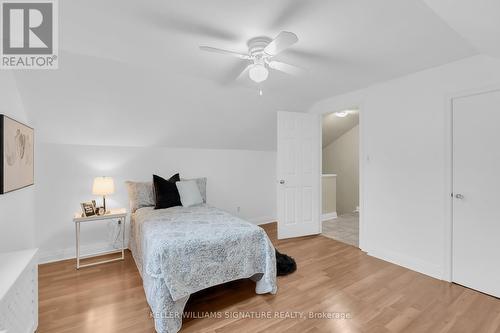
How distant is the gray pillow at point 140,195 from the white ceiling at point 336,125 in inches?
141

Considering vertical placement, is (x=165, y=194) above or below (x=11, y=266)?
above

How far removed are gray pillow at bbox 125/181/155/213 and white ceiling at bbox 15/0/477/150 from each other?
0.66 m

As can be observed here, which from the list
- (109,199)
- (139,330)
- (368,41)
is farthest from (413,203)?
(109,199)

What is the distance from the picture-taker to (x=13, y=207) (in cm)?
208

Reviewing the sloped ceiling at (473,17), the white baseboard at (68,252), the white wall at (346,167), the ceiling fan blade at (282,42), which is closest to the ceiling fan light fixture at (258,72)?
the ceiling fan blade at (282,42)

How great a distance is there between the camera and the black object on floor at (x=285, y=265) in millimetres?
2717

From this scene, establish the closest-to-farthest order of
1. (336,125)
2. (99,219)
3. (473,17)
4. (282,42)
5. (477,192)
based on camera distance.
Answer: (473,17)
(282,42)
(477,192)
(99,219)
(336,125)

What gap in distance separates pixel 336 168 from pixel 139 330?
547 centimetres

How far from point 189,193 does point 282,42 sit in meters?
2.37

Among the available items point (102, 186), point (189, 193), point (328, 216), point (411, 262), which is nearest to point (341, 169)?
point (328, 216)

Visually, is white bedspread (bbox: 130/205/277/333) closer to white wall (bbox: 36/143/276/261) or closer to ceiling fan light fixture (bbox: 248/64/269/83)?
white wall (bbox: 36/143/276/261)

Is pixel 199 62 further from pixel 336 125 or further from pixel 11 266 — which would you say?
pixel 336 125

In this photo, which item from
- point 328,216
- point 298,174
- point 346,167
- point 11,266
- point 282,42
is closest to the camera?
point 11,266

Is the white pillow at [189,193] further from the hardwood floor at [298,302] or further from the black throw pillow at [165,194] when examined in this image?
the hardwood floor at [298,302]
